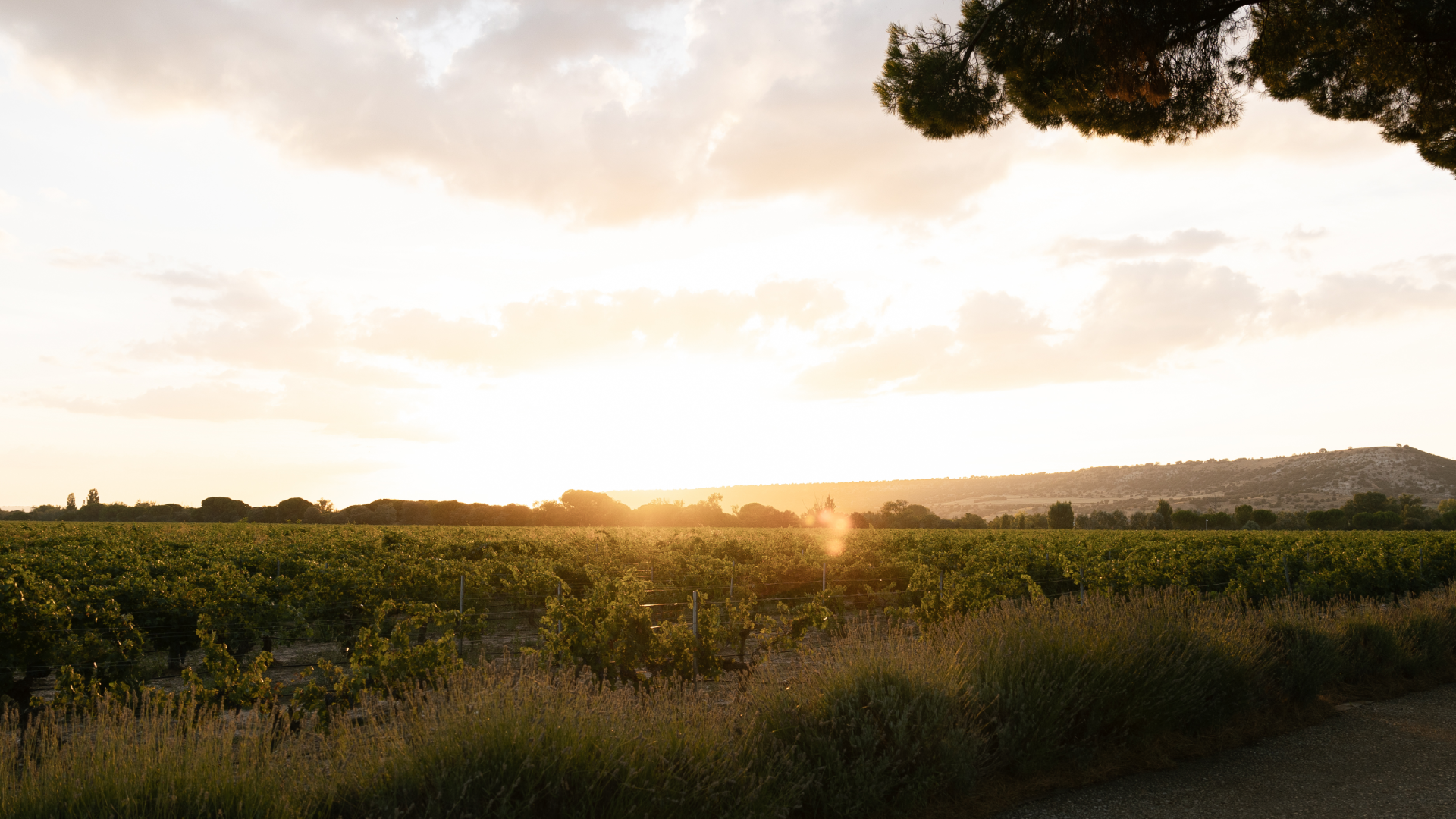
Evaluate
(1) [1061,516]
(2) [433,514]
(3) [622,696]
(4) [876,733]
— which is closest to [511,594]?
(3) [622,696]

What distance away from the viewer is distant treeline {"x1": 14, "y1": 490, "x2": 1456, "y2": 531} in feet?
244

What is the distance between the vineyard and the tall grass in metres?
1.63

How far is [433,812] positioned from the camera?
3729 mm

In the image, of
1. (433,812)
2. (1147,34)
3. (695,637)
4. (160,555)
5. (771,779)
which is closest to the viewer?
(433,812)

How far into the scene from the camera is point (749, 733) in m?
5.07

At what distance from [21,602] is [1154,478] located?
164150 mm

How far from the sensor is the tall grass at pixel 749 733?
3.76 metres

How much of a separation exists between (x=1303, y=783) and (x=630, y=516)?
275ft

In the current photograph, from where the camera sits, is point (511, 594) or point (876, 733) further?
point (511, 594)

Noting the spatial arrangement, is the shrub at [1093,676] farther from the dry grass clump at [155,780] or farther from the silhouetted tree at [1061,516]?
the silhouetted tree at [1061,516]

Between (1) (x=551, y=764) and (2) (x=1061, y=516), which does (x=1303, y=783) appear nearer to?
(1) (x=551, y=764)

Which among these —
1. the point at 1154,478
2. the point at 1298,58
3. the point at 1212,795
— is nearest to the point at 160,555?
the point at 1212,795

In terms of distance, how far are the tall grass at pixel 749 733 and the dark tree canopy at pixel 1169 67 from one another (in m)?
5.04

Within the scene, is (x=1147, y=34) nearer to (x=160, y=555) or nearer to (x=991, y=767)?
(x=991, y=767)
